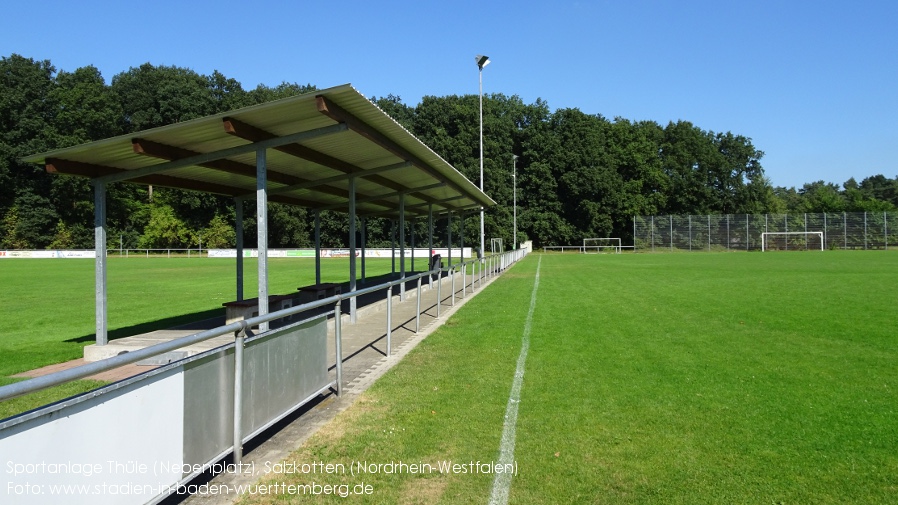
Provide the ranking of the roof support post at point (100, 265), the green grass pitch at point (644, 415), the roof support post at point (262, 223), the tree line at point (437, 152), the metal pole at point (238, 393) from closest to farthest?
the green grass pitch at point (644, 415) → the metal pole at point (238, 393) → the roof support post at point (262, 223) → the roof support post at point (100, 265) → the tree line at point (437, 152)

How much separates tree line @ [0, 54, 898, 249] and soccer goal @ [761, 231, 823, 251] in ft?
37.3

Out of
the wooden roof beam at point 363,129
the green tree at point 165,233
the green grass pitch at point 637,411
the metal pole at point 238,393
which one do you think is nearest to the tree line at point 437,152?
the green tree at point 165,233

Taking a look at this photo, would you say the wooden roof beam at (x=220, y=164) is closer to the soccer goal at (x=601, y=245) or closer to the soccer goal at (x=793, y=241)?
the soccer goal at (x=601, y=245)

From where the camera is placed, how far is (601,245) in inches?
2589

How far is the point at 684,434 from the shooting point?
4.59m

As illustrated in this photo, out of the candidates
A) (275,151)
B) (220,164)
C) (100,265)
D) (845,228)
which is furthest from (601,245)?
(100,265)

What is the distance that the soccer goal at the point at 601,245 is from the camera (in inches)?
2506

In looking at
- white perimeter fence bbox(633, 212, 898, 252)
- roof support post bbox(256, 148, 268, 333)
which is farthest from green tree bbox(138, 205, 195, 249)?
roof support post bbox(256, 148, 268, 333)

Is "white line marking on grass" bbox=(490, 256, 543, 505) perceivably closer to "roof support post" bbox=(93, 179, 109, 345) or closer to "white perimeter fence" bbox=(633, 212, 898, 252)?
"roof support post" bbox=(93, 179, 109, 345)

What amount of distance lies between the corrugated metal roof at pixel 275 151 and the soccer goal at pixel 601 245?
171 ft

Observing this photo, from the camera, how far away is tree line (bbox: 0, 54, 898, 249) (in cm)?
5944

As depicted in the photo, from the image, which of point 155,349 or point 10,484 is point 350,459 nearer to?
point 155,349

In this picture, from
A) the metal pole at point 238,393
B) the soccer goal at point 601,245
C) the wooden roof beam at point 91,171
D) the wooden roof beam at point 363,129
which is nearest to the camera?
the metal pole at point 238,393

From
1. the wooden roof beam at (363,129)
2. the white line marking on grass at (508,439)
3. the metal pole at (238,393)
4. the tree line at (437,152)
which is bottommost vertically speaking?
the white line marking on grass at (508,439)
